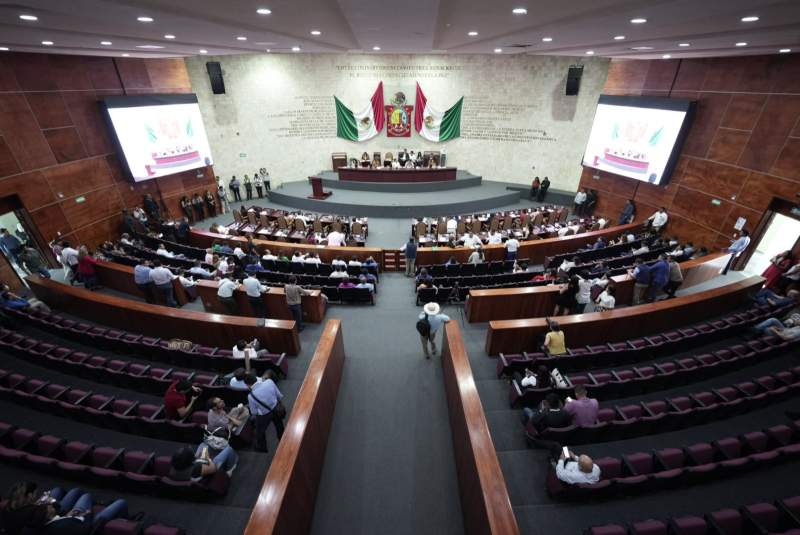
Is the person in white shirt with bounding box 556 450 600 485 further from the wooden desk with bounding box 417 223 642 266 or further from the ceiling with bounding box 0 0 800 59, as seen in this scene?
the wooden desk with bounding box 417 223 642 266

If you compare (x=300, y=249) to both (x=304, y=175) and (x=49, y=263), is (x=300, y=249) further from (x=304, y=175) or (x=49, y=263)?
(x=304, y=175)

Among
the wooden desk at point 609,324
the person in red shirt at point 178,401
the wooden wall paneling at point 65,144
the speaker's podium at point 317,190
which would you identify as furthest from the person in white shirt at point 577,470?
the wooden wall paneling at point 65,144

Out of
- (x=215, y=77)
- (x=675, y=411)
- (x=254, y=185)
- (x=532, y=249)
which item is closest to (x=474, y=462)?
(x=675, y=411)

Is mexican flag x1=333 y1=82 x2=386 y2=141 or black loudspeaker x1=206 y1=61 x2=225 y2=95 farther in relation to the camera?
mexican flag x1=333 y1=82 x2=386 y2=141

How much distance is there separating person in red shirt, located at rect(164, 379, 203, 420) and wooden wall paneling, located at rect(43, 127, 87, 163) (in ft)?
29.7

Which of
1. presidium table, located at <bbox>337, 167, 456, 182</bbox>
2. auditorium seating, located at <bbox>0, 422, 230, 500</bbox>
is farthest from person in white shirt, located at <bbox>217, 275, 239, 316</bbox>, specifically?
presidium table, located at <bbox>337, 167, 456, 182</bbox>

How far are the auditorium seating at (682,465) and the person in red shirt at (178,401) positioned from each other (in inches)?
181

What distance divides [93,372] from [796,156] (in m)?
14.9

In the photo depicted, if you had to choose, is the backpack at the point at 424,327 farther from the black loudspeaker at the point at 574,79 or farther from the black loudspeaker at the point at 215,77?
the black loudspeaker at the point at 215,77

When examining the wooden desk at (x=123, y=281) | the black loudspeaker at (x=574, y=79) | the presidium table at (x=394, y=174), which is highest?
the black loudspeaker at (x=574, y=79)

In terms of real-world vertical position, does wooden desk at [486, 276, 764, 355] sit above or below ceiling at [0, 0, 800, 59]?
below

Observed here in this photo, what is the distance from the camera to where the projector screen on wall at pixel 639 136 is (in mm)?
10047

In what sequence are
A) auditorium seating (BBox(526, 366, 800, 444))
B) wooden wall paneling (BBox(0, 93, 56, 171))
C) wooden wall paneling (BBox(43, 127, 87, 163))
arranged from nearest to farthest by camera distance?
1. auditorium seating (BBox(526, 366, 800, 444))
2. wooden wall paneling (BBox(0, 93, 56, 171))
3. wooden wall paneling (BBox(43, 127, 87, 163))

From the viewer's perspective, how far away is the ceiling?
341 centimetres
